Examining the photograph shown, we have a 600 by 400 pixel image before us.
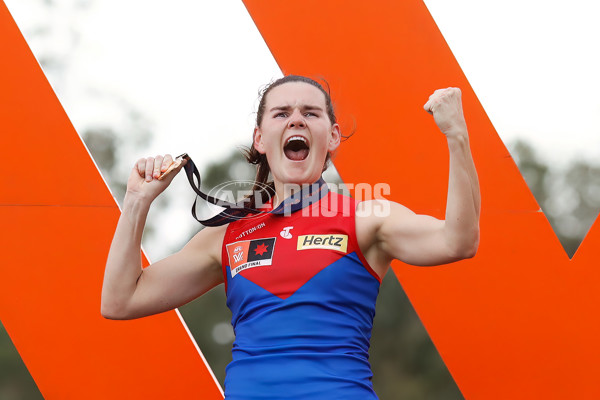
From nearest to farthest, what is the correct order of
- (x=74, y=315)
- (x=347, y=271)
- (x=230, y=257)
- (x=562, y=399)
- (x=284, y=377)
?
1. (x=284, y=377)
2. (x=347, y=271)
3. (x=230, y=257)
4. (x=562, y=399)
5. (x=74, y=315)

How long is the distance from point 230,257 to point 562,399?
1287mm

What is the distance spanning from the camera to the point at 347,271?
162cm

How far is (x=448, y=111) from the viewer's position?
1433 mm

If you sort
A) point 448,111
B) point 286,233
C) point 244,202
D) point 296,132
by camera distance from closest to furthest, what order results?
point 448,111, point 286,233, point 296,132, point 244,202

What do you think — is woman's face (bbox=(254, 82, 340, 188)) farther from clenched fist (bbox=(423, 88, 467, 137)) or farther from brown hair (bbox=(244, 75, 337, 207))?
clenched fist (bbox=(423, 88, 467, 137))

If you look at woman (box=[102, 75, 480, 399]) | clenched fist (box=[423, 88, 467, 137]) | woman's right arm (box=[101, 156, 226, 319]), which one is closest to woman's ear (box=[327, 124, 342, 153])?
woman (box=[102, 75, 480, 399])

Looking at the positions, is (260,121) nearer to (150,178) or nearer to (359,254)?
(150,178)

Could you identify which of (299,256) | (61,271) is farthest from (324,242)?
(61,271)

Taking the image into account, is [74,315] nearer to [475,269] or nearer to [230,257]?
[230,257]

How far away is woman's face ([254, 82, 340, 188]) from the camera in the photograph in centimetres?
183

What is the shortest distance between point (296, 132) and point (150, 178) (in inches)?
17.5

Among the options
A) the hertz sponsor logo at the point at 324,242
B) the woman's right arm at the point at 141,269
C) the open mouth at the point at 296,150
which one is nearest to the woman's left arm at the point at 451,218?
the hertz sponsor logo at the point at 324,242

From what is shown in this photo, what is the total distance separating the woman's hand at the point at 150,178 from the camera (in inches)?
69.6

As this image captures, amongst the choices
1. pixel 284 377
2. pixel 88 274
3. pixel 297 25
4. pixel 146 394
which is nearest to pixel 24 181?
pixel 88 274
